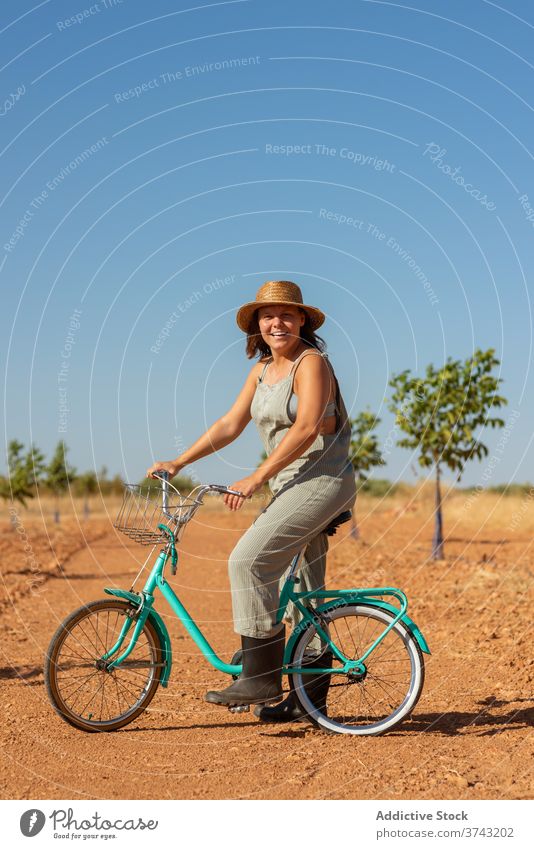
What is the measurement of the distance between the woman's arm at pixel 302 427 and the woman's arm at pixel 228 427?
0.53 m

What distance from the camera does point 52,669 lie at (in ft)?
17.3

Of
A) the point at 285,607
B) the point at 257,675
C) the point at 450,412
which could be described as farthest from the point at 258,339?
the point at 450,412

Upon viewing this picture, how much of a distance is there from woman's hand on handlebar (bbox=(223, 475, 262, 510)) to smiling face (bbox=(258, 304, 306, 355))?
0.84 meters

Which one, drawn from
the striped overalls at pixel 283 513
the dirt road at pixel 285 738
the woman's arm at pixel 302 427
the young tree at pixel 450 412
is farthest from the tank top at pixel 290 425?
the young tree at pixel 450 412

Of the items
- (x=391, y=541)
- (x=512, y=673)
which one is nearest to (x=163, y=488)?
(x=512, y=673)

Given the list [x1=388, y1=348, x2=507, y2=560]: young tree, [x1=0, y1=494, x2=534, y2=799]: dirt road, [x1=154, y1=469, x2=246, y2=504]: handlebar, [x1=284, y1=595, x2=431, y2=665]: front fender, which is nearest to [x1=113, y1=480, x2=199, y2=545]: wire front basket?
[x1=154, y1=469, x2=246, y2=504]: handlebar

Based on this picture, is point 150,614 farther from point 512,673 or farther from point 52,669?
point 512,673

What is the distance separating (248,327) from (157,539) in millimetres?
1376

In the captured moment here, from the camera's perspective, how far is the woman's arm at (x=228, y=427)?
563 cm

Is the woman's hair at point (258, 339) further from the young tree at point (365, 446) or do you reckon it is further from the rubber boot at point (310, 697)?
the young tree at point (365, 446)

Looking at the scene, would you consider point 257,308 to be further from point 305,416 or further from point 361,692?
point 361,692

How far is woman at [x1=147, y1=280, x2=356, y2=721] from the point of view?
509cm

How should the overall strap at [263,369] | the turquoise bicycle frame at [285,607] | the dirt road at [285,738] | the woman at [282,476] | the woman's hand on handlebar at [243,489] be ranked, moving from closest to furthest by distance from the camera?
the dirt road at [285,738], the woman's hand on handlebar at [243,489], the woman at [282,476], the turquoise bicycle frame at [285,607], the overall strap at [263,369]

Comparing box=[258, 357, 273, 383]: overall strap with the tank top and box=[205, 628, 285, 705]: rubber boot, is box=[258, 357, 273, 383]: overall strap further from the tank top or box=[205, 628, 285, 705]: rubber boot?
box=[205, 628, 285, 705]: rubber boot
